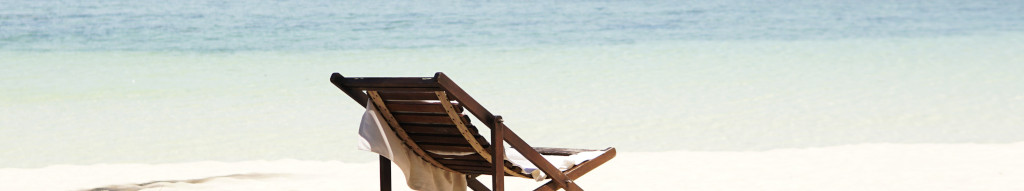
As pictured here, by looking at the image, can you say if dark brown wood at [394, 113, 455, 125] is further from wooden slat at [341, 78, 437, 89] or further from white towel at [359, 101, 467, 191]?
wooden slat at [341, 78, 437, 89]

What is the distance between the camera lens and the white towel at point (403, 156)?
306 centimetres

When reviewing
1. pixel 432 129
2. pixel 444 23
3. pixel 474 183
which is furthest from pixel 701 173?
pixel 444 23

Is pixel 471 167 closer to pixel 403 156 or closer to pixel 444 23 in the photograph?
pixel 403 156

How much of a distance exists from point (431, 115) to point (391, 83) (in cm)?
26

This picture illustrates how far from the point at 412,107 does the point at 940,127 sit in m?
5.22

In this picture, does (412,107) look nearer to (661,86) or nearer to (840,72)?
(661,86)

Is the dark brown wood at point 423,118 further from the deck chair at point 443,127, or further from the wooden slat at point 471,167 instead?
the wooden slat at point 471,167

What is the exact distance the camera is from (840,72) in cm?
1136

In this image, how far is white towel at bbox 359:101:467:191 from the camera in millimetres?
3064

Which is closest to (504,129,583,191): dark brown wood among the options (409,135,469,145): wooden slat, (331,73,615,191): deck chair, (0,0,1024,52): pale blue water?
(331,73,615,191): deck chair

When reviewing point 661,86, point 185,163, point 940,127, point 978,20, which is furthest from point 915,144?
point 978,20

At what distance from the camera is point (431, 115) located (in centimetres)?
309

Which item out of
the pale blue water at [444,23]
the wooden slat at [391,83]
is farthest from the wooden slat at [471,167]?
the pale blue water at [444,23]

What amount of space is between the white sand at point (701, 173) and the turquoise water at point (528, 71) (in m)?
0.52
